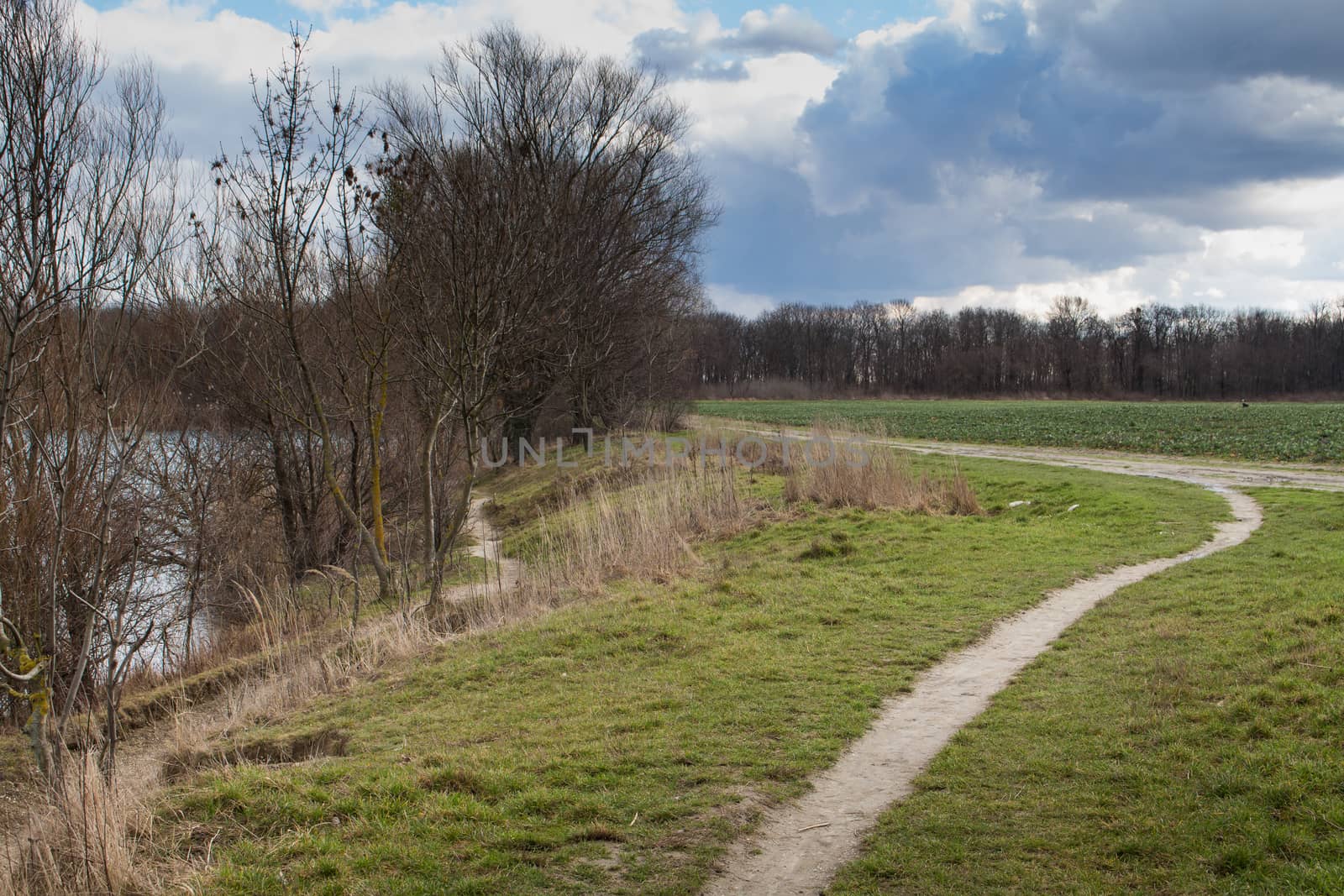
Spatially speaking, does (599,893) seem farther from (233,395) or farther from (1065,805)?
(233,395)

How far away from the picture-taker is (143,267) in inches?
274

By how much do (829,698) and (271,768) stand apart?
155 inches

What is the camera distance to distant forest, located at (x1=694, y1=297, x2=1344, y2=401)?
90625mm

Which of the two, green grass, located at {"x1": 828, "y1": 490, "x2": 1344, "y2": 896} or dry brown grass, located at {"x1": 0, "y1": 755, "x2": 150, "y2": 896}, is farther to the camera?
dry brown grass, located at {"x1": 0, "y1": 755, "x2": 150, "y2": 896}

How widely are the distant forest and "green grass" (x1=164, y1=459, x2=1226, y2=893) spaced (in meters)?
72.7

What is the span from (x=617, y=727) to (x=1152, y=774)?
338 centimetres

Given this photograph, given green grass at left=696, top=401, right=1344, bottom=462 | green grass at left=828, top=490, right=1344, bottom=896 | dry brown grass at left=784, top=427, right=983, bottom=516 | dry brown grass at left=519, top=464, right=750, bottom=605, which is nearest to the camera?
green grass at left=828, top=490, right=1344, bottom=896

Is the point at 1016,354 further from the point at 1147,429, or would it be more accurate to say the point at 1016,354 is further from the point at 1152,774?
the point at 1152,774

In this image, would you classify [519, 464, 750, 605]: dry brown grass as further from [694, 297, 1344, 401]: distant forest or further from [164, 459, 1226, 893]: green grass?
[694, 297, 1344, 401]: distant forest

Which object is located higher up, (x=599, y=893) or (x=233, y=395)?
(x=233, y=395)

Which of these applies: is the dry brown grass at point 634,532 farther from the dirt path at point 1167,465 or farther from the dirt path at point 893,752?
the dirt path at point 893,752

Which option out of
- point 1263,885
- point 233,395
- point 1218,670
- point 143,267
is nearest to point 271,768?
point 143,267

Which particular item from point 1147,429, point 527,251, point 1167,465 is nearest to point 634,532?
point 527,251

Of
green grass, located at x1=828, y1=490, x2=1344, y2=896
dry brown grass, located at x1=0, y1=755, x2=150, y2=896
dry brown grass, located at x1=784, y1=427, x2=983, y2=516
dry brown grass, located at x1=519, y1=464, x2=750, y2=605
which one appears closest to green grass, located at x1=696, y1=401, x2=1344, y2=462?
dry brown grass, located at x1=784, y1=427, x2=983, y2=516
